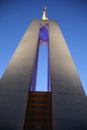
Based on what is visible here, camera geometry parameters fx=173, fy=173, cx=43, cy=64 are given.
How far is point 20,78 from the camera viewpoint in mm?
10664

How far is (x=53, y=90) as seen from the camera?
32.1ft

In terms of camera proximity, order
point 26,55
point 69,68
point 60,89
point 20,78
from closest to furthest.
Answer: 1. point 60,89
2. point 20,78
3. point 69,68
4. point 26,55

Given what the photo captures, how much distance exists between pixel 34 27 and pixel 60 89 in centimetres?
847

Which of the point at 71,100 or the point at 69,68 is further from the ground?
the point at 69,68

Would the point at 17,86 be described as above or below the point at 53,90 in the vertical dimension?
above

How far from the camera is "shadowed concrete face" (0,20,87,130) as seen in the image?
820cm

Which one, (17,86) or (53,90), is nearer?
(53,90)

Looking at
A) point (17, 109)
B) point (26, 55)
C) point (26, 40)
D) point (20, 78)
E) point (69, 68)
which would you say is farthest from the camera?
point (26, 40)

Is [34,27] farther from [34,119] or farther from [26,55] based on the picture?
[34,119]

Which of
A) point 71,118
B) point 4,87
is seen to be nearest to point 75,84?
point 71,118

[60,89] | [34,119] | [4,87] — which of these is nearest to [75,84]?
[60,89]

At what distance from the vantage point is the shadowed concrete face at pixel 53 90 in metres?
8.20

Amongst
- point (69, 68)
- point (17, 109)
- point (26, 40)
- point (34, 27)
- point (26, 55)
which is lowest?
point (17, 109)

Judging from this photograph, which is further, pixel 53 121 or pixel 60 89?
pixel 60 89
